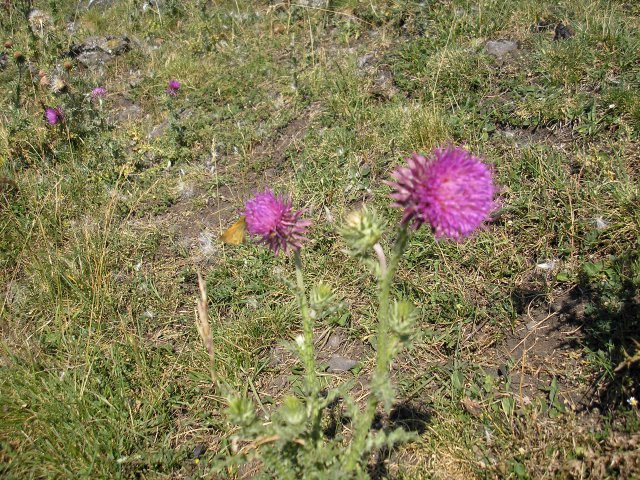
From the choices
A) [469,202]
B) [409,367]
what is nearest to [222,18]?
[409,367]

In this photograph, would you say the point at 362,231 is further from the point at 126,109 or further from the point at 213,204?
the point at 126,109

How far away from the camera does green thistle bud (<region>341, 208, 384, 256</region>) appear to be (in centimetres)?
167

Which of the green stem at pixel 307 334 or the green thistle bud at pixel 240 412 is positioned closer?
the green thistle bud at pixel 240 412

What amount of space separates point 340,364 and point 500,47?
11.2ft

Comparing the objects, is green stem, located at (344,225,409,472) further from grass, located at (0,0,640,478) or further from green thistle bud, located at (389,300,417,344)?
grass, located at (0,0,640,478)

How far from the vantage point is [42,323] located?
131 inches

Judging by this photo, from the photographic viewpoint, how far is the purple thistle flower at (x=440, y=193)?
1617mm

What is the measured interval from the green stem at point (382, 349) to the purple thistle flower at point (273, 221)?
491mm

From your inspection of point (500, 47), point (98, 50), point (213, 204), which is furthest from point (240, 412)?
point (98, 50)

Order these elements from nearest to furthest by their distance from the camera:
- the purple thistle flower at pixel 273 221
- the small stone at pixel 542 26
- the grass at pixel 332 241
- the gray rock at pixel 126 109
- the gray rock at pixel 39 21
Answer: the purple thistle flower at pixel 273 221, the grass at pixel 332 241, the small stone at pixel 542 26, the gray rock at pixel 126 109, the gray rock at pixel 39 21

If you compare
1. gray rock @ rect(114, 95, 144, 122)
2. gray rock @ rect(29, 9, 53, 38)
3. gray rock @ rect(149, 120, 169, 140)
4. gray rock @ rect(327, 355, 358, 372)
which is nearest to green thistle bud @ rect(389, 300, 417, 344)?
gray rock @ rect(327, 355, 358, 372)

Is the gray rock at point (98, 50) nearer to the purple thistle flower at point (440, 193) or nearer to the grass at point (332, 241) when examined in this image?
the grass at point (332, 241)

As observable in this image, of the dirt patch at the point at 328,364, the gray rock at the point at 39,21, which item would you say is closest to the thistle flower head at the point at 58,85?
the gray rock at the point at 39,21

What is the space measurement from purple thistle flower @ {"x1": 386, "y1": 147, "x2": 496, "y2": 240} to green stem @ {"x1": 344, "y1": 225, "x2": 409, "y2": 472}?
8 cm
